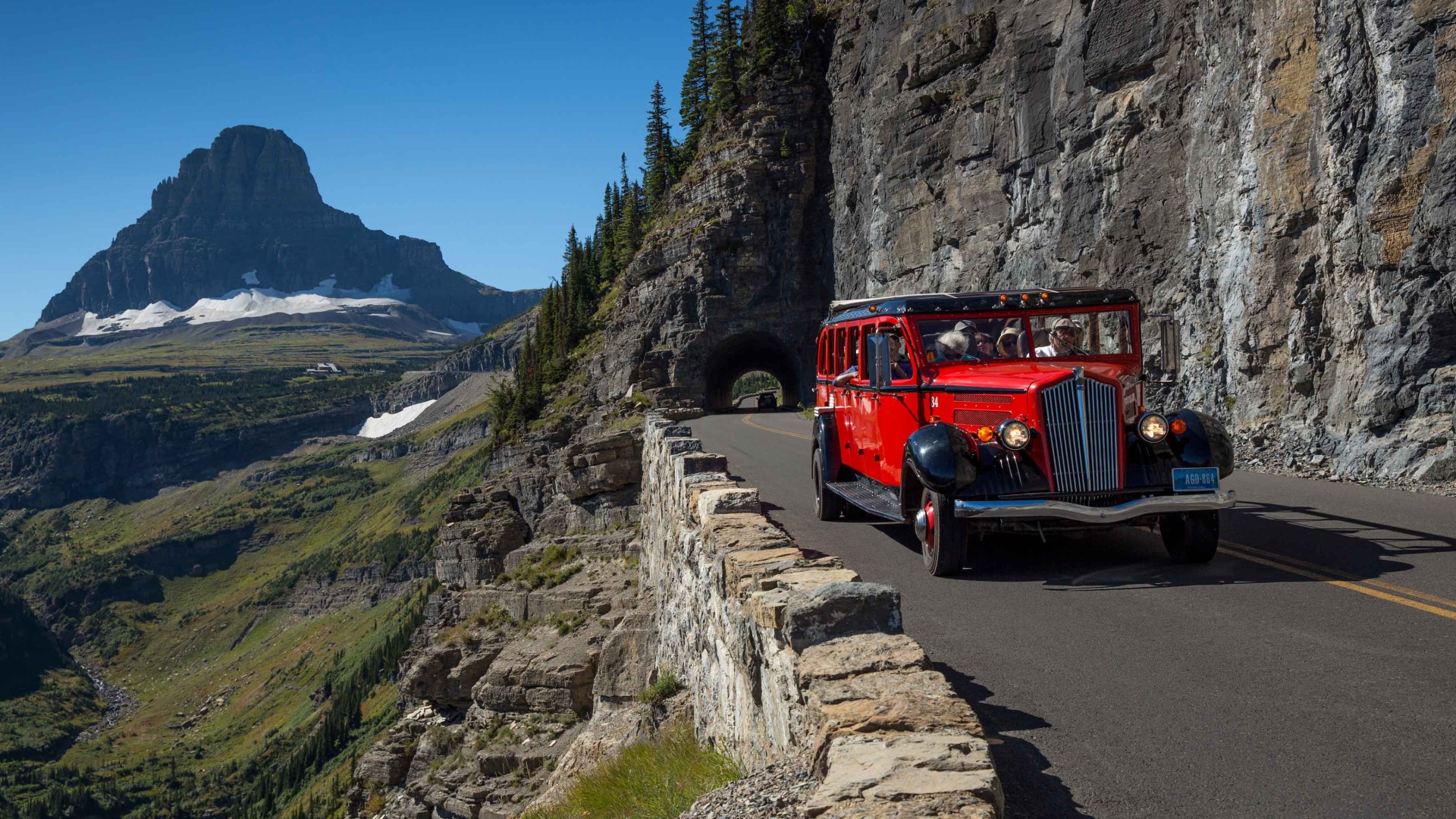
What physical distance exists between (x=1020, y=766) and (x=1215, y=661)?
2246 millimetres

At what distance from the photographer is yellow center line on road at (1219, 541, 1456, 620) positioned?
7.22m

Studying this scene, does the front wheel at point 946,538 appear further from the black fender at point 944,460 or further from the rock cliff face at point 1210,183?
the rock cliff face at point 1210,183

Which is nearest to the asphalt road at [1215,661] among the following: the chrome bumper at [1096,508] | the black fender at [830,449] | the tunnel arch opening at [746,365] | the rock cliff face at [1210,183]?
the chrome bumper at [1096,508]

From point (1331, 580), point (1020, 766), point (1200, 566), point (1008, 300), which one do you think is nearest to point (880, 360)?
point (1008, 300)

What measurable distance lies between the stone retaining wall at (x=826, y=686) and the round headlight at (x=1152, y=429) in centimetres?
335

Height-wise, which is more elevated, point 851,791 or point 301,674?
point 851,791

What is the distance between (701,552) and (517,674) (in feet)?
52.0

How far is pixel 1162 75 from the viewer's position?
2547 cm

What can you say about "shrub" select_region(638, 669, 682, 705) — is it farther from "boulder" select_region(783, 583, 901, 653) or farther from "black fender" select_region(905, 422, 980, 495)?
"boulder" select_region(783, 583, 901, 653)

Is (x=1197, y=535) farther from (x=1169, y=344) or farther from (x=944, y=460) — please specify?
(x=944, y=460)

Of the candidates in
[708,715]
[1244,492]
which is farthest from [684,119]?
[708,715]

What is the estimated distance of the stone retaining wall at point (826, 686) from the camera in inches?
137

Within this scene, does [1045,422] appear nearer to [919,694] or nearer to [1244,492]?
[919,694]

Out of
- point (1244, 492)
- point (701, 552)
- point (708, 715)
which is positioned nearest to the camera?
point (708, 715)
